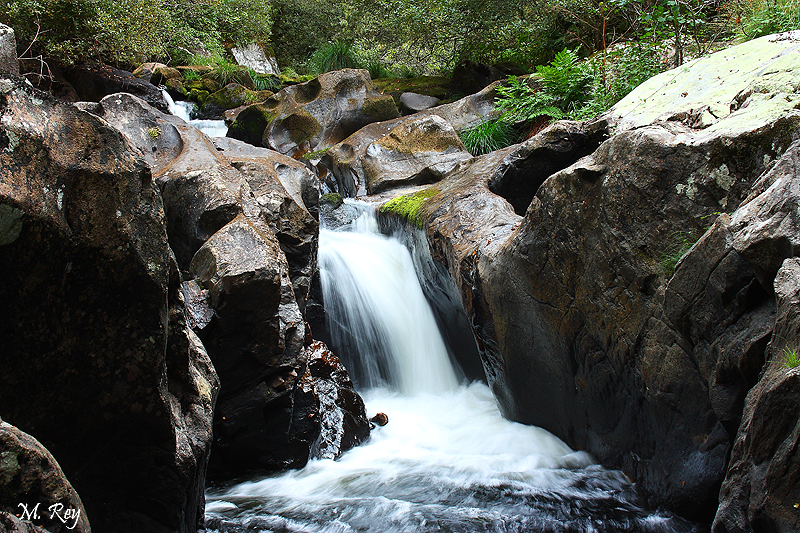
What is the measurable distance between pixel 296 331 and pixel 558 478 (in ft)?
8.32

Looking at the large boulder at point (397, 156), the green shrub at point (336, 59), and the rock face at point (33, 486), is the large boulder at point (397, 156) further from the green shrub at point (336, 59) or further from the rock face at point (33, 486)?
the rock face at point (33, 486)

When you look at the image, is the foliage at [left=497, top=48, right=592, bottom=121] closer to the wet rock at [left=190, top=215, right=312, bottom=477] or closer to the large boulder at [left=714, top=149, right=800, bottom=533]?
the wet rock at [left=190, top=215, right=312, bottom=477]

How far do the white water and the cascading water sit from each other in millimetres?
6686

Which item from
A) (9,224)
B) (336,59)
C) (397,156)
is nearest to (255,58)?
(336,59)

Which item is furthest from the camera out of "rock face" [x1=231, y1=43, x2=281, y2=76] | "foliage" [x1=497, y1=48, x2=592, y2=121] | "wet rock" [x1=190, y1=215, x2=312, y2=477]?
"rock face" [x1=231, y1=43, x2=281, y2=76]

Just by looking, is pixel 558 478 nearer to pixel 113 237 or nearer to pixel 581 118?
pixel 113 237

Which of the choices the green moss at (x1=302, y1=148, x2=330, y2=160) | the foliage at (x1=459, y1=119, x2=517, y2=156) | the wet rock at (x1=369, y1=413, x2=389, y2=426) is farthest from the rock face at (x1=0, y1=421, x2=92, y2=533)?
the green moss at (x1=302, y1=148, x2=330, y2=160)

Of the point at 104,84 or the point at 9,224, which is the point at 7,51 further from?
the point at 9,224

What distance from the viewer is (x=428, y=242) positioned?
21.6 feet

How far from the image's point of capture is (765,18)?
6613mm

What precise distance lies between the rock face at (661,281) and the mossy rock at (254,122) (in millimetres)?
8411

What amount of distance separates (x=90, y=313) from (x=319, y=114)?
1086cm

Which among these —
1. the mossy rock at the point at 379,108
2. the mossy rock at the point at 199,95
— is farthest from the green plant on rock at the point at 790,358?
the mossy rock at the point at 199,95

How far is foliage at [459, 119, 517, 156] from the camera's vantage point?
10438 millimetres
